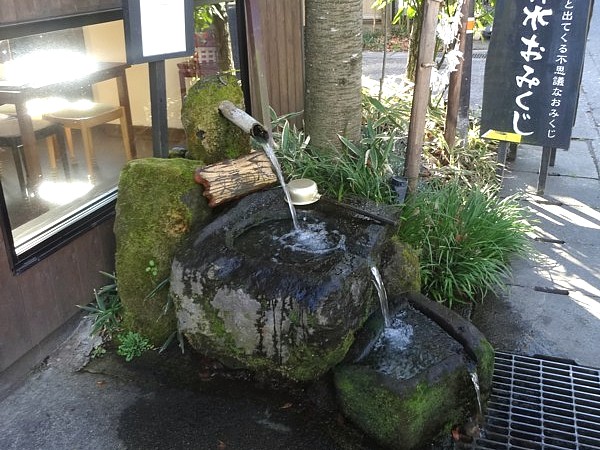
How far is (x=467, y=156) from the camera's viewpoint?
6.46 m

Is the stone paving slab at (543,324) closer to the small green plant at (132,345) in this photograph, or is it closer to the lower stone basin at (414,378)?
the lower stone basin at (414,378)

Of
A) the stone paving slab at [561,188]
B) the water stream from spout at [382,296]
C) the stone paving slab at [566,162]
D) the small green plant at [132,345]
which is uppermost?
the water stream from spout at [382,296]

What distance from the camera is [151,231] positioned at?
3.60 metres

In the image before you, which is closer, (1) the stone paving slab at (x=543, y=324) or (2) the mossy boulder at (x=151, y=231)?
(2) the mossy boulder at (x=151, y=231)

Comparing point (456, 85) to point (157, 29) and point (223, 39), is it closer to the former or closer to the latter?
point (223, 39)

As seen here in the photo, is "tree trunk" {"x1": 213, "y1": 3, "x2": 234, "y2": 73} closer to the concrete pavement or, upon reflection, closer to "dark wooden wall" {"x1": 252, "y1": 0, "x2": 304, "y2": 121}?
"dark wooden wall" {"x1": 252, "y1": 0, "x2": 304, "y2": 121}

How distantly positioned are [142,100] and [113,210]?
124 centimetres

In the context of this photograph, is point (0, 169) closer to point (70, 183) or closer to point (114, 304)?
point (70, 183)

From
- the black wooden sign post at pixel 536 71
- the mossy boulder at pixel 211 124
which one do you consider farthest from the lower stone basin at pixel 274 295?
the black wooden sign post at pixel 536 71

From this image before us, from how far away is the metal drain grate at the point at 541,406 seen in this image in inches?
120

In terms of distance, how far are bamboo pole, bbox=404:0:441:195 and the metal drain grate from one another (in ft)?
5.26

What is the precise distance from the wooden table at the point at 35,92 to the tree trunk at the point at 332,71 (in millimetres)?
1492

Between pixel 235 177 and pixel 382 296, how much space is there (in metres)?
1.23

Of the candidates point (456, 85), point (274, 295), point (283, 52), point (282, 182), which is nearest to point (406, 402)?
point (274, 295)
